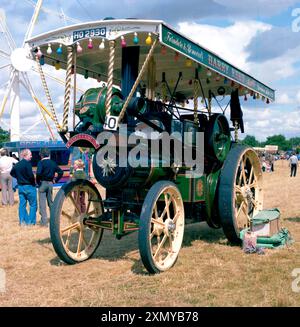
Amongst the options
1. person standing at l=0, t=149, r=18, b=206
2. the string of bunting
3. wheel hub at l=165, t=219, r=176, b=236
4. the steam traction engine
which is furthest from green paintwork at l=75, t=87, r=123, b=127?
person standing at l=0, t=149, r=18, b=206

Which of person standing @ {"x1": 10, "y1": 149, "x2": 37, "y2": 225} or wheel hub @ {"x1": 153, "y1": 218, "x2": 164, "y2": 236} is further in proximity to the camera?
person standing @ {"x1": 10, "y1": 149, "x2": 37, "y2": 225}

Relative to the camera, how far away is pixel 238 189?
5.84m

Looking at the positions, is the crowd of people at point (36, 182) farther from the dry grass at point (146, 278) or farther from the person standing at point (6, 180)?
the person standing at point (6, 180)

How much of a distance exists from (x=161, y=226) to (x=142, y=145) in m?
0.92

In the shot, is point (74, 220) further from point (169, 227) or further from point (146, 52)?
point (146, 52)

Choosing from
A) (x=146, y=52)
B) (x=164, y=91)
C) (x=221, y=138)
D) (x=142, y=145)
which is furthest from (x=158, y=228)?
(x=164, y=91)

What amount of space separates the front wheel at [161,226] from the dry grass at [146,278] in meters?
0.15

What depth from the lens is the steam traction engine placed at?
431 cm

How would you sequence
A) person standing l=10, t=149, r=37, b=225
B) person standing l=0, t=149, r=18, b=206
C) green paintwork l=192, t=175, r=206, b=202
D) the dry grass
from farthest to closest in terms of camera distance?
1. person standing l=0, t=149, r=18, b=206
2. person standing l=10, t=149, r=37, b=225
3. green paintwork l=192, t=175, r=206, b=202
4. the dry grass

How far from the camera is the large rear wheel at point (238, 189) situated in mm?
5391

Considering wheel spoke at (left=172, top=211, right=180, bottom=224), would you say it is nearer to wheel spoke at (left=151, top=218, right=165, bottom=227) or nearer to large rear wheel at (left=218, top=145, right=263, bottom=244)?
wheel spoke at (left=151, top=218, right=165, bottom=227)

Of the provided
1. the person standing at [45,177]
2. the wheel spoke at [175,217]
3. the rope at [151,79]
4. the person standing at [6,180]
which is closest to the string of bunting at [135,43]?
the rope at [151,79]

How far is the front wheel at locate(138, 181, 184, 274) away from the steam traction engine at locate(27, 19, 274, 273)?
0.01 metres
